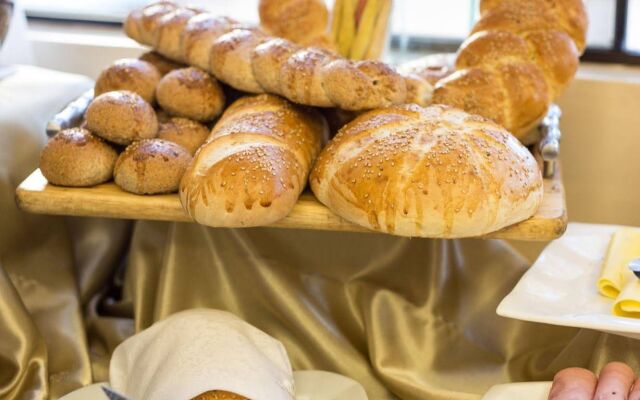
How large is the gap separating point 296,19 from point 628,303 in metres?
0.72

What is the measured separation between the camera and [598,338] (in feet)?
3.94

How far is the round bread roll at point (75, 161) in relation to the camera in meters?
1.18

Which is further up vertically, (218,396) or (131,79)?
(131,79)

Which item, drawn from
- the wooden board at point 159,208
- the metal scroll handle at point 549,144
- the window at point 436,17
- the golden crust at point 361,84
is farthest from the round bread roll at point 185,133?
the window at point 436,17

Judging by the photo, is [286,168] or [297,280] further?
[297,280]

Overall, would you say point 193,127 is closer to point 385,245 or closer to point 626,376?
point 385,245

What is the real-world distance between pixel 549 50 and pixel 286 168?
0.47m

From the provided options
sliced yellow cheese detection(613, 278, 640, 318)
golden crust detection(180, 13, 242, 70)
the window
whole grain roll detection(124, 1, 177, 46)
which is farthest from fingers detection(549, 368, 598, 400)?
the window

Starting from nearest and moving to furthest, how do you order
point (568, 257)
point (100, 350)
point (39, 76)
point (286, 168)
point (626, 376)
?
point (626, 376) → point (286, 168) → point (568, 257) → point (100, 350) → point (39, 76)

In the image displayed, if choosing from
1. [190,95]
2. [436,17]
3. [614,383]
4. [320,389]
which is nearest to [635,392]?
[614,383]

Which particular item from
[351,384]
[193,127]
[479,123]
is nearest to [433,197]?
[479,123]

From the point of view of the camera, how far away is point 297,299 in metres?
1.32

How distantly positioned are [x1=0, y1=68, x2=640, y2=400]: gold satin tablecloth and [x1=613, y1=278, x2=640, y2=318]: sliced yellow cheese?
0.59ft

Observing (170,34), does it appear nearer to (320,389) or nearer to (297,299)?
(297,299)
